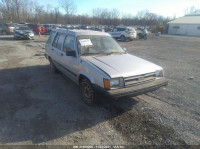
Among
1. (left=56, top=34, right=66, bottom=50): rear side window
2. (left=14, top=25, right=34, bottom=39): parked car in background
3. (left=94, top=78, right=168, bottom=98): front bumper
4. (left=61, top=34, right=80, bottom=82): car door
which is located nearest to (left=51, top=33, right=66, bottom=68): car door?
(left=56, top=34, right=66, bottom=50): rear side window

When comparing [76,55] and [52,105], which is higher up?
[76,55]

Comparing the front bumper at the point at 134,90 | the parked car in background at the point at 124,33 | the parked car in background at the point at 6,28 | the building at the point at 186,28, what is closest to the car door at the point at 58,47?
the front bumper at the point at 134,90

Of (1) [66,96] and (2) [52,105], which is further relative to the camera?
(1) [66,96]

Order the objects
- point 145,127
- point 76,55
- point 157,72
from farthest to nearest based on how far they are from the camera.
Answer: point 76,55, point 157,72, point 145,127

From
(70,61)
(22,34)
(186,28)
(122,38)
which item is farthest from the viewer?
(186,28)

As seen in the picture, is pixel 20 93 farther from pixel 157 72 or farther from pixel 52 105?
pixel 157 72

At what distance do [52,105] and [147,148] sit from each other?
243 cm

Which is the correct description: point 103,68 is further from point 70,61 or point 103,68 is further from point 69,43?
point 69,43

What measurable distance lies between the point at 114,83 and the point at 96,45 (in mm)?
1658

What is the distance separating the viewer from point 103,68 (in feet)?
10.4

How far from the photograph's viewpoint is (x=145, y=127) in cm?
290

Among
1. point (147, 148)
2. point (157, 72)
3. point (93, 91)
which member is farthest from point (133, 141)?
point (157, 72)

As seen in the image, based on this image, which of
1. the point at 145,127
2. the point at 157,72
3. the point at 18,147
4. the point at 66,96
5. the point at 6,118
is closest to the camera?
the point at 18,147

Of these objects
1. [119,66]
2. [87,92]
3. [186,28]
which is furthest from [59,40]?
[186,28]
